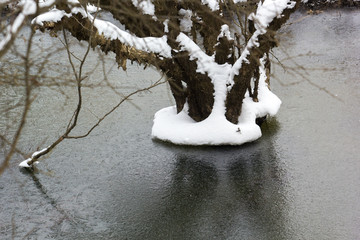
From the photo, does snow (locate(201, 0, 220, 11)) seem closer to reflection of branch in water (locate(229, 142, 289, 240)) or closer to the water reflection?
the water reflection

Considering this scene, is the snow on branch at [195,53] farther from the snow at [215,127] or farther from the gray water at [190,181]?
the gray water at [190,181]

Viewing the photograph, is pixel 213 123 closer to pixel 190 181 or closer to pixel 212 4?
pixel 190 181

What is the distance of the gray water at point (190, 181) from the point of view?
20.3ft

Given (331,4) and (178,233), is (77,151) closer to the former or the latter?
(178,233)

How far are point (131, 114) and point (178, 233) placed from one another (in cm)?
421

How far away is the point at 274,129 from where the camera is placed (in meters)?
9.06

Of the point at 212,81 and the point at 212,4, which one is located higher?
the point at 212,4

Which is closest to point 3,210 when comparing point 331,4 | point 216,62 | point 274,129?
point 216,62

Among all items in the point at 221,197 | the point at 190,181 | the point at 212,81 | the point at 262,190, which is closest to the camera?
the point at 221,197

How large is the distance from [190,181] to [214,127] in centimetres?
149

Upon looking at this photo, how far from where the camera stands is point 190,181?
24.2ft

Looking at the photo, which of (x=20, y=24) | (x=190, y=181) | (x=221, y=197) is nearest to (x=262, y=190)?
(x=221, y=197)

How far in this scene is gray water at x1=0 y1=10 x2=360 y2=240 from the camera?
244 inches

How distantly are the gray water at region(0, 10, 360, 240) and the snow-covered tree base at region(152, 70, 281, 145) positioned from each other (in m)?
0.18
